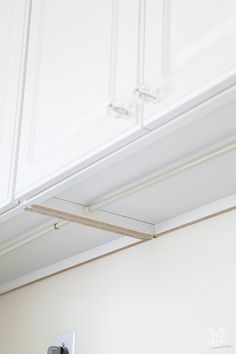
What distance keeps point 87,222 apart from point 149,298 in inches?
8.9

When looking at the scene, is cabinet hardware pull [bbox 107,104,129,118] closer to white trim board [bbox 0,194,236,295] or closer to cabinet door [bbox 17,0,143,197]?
cabinet door [bbox 17,0,143,197]

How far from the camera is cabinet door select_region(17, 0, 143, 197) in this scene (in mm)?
1003

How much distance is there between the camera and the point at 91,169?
1.04 metres

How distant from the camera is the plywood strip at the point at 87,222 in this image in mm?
1233

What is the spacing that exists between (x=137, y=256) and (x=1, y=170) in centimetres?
38

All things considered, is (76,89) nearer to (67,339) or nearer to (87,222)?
(87,222)

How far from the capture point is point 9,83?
142cm

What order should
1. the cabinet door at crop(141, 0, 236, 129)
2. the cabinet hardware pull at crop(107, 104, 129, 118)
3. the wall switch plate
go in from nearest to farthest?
the cabinet door at crop(141, 0, 236, 129)
the cabinet hardware pull at crop(107, 104, 129, 118)
the wall switch plate

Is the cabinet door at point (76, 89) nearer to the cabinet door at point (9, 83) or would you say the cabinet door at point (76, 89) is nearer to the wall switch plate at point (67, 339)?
the cabinet door at point (9, 83)

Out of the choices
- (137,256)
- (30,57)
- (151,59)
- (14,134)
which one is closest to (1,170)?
(14,134)

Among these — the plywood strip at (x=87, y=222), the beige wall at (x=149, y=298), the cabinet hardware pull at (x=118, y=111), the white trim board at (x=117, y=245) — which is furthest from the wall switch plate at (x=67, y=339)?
the cabinet hardware pull at (x=118, y=111)

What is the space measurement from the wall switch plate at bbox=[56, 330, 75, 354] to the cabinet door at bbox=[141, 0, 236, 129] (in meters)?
0.82

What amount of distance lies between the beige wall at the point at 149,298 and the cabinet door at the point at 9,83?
14.5 inches

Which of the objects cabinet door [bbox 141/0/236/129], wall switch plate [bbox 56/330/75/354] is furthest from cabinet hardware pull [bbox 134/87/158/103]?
wall switch plate [bbox 56/330/75/354]
